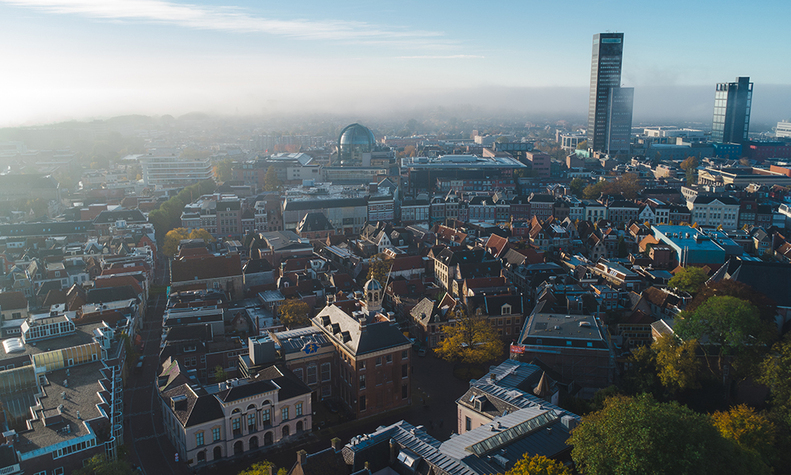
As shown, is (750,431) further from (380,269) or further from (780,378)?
(380,269)

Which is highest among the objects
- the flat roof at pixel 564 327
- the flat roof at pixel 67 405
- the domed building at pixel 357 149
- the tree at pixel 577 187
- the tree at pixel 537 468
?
the domed building at pixel 357 149

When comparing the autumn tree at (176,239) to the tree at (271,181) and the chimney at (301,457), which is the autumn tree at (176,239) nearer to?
the tree at (271,181)

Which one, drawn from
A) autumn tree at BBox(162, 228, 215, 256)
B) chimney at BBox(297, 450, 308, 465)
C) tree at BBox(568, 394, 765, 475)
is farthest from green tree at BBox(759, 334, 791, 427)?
autumn tree at BBox(162, 228, 215, 256)

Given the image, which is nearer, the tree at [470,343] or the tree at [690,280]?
the tree at [470,343]

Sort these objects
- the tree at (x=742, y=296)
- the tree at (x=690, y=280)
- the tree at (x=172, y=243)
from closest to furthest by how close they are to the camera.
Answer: the tree at (x=742, y=296) < the tree at (x=690, y=280) < the tree at (x=172, y=243)

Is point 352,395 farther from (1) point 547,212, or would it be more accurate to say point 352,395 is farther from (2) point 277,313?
(1) point 547,212

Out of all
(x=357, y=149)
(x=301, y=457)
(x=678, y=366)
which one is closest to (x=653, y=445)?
(x=301, y=457)

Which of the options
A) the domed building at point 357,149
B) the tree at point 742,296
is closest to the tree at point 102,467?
the tree at point 742,296

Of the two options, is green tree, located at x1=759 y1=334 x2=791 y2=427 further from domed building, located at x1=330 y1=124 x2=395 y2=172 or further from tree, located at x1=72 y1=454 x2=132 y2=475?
domed building, located at x1=330 y1=124 x2=395 y2=172
